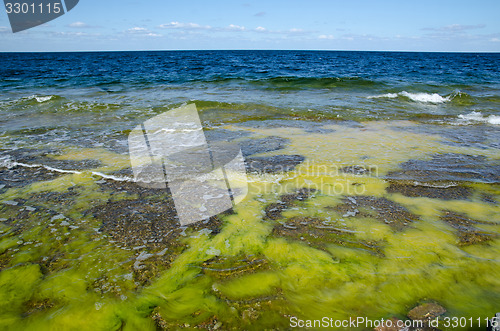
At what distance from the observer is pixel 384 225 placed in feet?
10.2

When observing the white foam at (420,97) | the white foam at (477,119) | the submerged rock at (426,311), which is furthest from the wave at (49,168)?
the white foam at (420,97)

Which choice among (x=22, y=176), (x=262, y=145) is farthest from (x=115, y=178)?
(x=262, y=145)

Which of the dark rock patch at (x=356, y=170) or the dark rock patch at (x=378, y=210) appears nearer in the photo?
the dark rock patch at (x=378, y=210)

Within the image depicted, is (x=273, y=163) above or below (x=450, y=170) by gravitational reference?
below

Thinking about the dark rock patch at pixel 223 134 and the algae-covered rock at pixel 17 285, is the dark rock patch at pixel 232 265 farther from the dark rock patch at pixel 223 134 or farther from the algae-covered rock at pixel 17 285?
the dark rock patch at pixel 223 134

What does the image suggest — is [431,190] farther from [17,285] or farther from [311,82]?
[311,82]

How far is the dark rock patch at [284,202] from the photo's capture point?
3397 millimetres

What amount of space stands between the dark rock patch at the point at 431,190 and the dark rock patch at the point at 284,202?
1107mm

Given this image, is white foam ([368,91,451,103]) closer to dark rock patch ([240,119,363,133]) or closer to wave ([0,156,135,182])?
dark rock patch ([240,119,363,133])

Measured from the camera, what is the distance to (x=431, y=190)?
155 inches

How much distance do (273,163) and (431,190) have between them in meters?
2.27

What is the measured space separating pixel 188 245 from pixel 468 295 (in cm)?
228

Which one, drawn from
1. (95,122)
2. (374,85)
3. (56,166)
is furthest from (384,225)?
(374,85)

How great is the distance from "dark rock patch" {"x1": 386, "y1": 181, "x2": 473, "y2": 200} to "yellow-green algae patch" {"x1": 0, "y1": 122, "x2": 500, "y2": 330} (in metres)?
0.12
